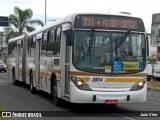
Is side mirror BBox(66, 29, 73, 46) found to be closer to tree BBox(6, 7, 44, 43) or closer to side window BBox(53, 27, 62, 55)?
side window BBox(53, 27, 62, 55)

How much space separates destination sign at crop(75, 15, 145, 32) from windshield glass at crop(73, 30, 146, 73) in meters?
0.20

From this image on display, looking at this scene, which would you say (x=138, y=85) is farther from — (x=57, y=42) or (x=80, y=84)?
(x=57, y=42)

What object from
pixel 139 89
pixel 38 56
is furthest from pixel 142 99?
pixel 38 56

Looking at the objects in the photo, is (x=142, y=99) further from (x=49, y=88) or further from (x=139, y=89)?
(x=49, y=88)

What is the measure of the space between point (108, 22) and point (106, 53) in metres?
1.01

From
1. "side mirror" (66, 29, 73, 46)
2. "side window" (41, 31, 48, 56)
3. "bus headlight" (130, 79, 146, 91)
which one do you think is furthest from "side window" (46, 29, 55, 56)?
"bus headlight" (130, 79, 146, 91)

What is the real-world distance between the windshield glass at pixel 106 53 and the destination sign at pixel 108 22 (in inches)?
7.9

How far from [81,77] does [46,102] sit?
3844 mm

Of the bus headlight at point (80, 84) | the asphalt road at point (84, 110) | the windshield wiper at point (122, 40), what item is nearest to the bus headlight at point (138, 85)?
the asphalt road at point (84, 110)

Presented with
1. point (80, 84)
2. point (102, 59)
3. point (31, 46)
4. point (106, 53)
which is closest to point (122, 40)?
point (106, 53)

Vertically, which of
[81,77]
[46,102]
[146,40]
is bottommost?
[46,102]

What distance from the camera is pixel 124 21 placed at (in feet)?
44.4

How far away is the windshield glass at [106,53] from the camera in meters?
12.9

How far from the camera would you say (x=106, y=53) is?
1309 cm
